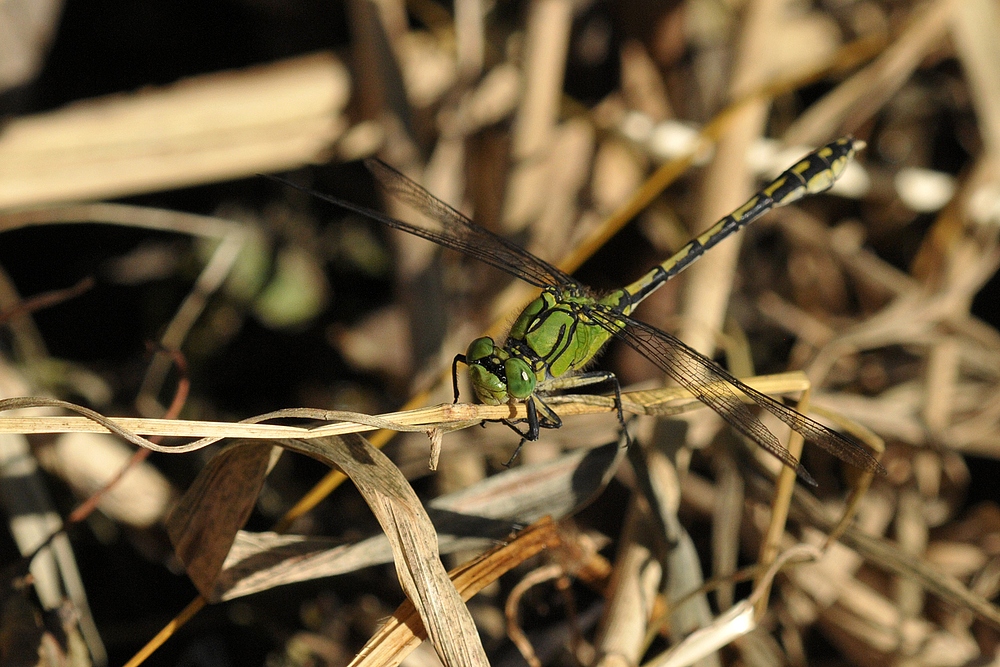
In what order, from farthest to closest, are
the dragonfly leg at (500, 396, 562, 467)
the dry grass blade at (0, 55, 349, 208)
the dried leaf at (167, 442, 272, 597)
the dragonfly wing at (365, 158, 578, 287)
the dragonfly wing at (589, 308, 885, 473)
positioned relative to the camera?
the dry grass blade at (0, 55, 349, 208) < the dragonfly wing at (365, 158, 578, 287) < the dragonfly leg at (500, 396, 562, 467) < the dragonfly wing at (589, 308, 885, 473) < the dried leaf at (167, 442, 272, 597)

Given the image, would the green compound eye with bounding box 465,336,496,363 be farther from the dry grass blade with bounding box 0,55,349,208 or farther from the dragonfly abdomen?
the dry grass blade with bounding box 0,55,349,208

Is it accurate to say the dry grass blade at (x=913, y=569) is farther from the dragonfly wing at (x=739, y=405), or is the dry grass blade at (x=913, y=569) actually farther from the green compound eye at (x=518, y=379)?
the green compound eye at (x=518, y=379)

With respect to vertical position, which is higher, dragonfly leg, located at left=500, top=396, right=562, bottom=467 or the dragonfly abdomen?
the dragonfly abdomen

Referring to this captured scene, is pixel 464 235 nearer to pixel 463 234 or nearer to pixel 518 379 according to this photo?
pixel 463 234

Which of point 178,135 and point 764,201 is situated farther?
point 178,135

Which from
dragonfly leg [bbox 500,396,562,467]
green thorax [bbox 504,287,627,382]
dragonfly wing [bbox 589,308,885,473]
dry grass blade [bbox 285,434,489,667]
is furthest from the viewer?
green thorax [bbox 504,287,627,382]

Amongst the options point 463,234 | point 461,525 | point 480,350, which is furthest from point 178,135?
point 461,525

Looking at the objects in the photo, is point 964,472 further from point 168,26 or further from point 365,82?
point 168,26

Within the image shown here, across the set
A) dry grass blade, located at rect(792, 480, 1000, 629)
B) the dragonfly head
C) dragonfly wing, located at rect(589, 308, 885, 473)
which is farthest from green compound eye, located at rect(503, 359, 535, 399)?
dry grass blade, located at rect(792, 480, 1000, 629)

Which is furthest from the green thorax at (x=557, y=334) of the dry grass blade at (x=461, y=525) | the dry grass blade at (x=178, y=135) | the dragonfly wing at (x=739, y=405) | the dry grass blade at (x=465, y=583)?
the dry grass blade at (x=178, y=135)
